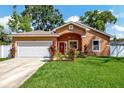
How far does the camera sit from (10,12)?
47.5 m

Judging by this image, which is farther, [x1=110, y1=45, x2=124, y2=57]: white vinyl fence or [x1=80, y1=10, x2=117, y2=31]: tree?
[x1=80, y1=10, x2=117, y2=31]: tree

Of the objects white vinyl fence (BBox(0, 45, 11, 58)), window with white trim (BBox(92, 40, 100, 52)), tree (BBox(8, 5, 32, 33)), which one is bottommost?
white vinyl fence (BBox(0, 45, 11, 58))

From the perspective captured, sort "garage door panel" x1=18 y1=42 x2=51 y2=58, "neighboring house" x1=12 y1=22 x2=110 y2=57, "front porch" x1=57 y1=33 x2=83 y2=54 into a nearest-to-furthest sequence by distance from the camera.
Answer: "garage door panel" x1=18 y1=42 x2=51 y2=58 < "neighboring house" x1=12 y1=22 x2=110 y2=57 < "front porch" x1=57 y1=33 x2=83 y2=54

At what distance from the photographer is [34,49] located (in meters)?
31.3

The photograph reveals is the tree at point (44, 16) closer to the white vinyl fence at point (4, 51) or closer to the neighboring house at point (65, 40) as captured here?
the neighboring house at point (65, 40)

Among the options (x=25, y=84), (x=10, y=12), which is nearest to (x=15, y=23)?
(x=10, y=12)

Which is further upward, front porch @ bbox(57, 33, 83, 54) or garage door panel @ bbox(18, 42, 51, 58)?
front porch @ bbox(57, 33, 83, 54)

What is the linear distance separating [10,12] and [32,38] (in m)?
17.7

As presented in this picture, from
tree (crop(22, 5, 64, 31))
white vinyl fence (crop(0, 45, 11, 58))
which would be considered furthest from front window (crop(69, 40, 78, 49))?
tree (crop(22, 5, 64, 31))

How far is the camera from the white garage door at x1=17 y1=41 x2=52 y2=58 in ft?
102

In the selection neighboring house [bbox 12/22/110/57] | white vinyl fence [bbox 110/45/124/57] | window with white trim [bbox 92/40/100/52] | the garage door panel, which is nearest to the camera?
the garage door panel

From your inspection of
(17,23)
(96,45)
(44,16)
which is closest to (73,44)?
(96,45)

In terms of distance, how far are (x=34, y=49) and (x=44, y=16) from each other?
23151mm

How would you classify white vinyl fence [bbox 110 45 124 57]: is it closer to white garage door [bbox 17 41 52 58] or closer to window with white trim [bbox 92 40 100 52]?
window with white trim [bbox 92 40 100 52]
